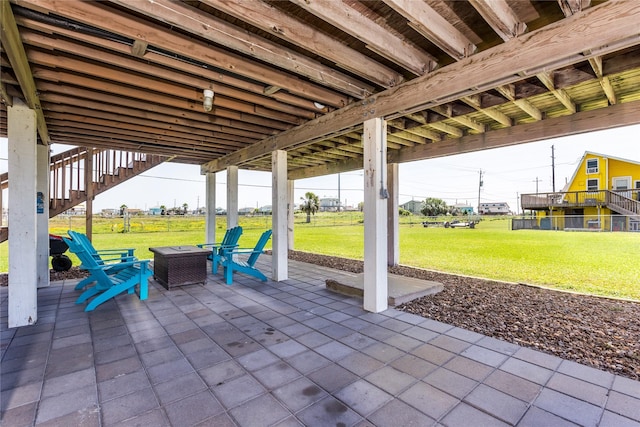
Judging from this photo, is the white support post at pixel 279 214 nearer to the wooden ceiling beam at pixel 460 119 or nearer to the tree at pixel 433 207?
the wooden ceiling beam at pixel 460 119

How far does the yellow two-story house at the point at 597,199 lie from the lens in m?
11.0

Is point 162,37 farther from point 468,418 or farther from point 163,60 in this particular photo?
point 468,418

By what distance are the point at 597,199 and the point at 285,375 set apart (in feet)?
51.9

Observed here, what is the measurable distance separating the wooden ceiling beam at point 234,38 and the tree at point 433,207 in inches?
1093

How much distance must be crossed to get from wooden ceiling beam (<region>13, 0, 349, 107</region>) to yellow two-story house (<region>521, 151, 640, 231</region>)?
481 inches

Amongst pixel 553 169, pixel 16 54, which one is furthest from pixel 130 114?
pixel 553 169

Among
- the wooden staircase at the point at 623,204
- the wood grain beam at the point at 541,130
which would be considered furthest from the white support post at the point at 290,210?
the wooden staircase at the point at 623,204

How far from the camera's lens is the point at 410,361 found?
231 centimetres

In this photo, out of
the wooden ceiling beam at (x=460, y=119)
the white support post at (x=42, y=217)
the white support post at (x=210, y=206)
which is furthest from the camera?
the white support post at (x=210, y=206)

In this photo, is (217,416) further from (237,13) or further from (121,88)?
(121,88)

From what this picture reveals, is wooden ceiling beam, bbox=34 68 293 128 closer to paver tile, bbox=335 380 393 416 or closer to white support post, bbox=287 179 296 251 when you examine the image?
paver tile, bbox=335 380 393 416

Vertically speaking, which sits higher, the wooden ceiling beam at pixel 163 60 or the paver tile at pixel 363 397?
the wooden ceiling beam at pixel 163 60

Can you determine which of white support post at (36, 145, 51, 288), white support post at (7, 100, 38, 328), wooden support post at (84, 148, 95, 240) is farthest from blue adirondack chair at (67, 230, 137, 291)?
wooden support post at (84, 148, 95, 240)

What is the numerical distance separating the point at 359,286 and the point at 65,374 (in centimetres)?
322
